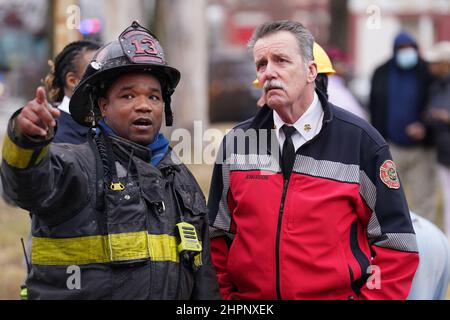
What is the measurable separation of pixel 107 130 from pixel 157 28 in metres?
13.3

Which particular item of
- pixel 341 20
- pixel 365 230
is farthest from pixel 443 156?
pixel 341 20

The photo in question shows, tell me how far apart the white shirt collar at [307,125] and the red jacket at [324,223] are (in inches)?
1.4

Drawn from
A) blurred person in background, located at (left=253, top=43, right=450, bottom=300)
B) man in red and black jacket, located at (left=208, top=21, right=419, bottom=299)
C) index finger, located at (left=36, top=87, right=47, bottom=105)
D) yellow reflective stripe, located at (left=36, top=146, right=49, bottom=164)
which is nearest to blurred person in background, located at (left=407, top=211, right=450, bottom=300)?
blurred person in background, located at (left=253, top=43, right=450, bottom=300)

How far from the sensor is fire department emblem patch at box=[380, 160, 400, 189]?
412 centimetres

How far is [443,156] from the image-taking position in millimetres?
9805

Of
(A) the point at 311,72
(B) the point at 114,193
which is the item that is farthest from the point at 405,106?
(B) the point at 114,193

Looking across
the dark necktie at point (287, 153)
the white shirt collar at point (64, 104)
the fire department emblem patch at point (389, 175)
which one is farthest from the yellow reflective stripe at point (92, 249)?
the white shirt collar at point (64, 104)

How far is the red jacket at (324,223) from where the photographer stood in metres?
4.02

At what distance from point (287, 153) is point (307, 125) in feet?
0.50

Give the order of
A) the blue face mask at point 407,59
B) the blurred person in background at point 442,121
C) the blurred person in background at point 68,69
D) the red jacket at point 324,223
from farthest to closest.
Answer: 1. the blue face mask at point 407,59
2. the blurred person in background at point 442,121
3. the blurred person in background at point 68,69
4. the red jacket at point 324,223

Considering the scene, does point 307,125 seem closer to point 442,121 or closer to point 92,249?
point 92,249

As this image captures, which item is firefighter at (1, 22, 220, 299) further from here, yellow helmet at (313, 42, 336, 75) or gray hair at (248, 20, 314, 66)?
yellow helmet at (313, 42, 336, 75)

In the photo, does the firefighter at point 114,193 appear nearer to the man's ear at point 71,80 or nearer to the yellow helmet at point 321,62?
the yellow helmet at point 321,62
